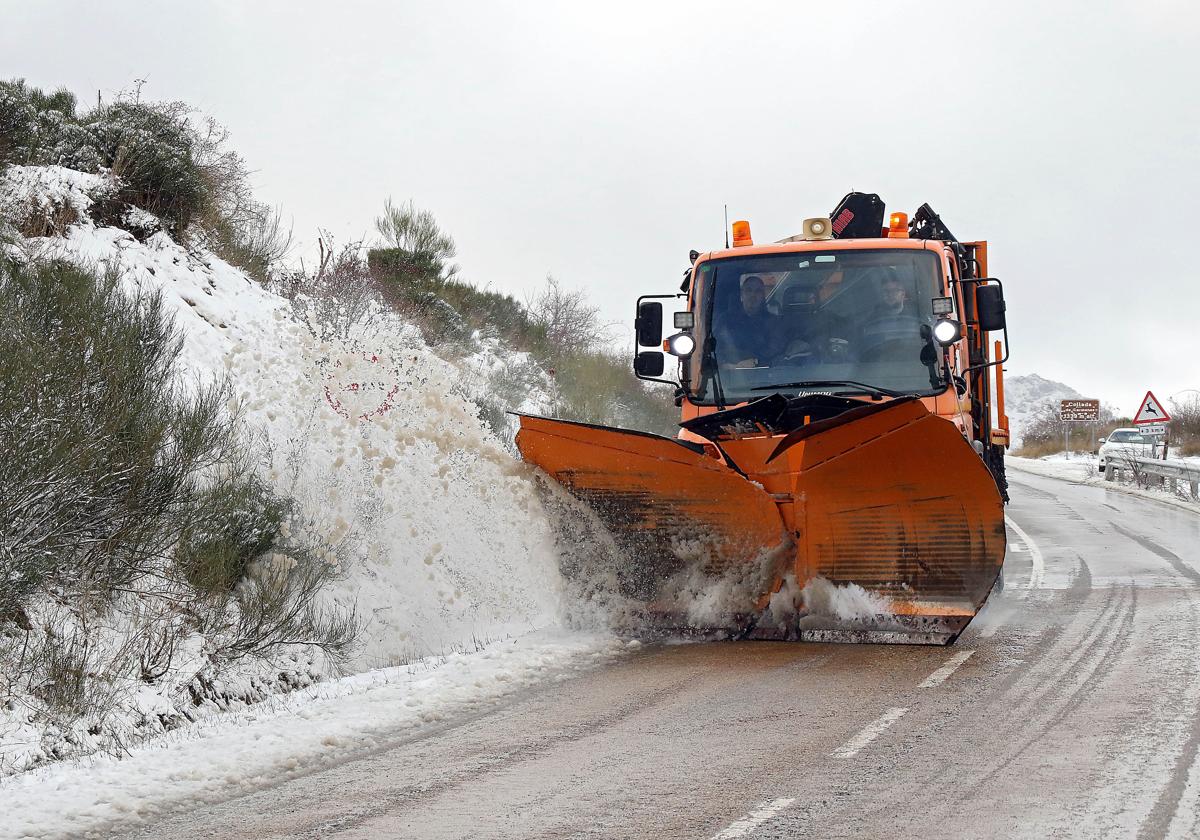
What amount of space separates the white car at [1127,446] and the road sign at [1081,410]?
1024cm

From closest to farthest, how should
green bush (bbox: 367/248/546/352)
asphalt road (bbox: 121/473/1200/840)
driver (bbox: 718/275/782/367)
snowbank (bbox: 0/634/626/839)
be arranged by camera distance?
1. asphalt road (bbox: 121/473/1200/840)
2. snowbank (bbox: 0/634/626/839)
3. driver (bbox: 718/275/782/367)
4. green bush (bbox: 367/248/546/352)

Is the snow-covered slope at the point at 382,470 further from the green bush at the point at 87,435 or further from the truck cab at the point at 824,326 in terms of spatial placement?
the truck cab at the point at 824,326

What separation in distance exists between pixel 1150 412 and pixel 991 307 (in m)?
25.1

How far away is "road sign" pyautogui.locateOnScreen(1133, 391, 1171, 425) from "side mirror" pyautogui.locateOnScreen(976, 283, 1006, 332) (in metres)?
24.4

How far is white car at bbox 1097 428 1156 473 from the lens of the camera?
3278cm

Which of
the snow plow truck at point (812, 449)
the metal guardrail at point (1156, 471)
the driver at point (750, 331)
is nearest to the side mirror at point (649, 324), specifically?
the snow plow truck at point (812, 449)

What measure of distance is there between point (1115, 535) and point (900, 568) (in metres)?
10.3

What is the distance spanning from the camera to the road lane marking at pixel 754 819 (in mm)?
4008

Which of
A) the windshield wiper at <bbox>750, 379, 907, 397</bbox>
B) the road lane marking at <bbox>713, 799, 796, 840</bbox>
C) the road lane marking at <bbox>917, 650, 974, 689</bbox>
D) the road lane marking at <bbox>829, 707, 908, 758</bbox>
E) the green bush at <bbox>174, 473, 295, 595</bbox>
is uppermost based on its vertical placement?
the windshield wiper at <bbox>750, 379, 907, 397</bbox>

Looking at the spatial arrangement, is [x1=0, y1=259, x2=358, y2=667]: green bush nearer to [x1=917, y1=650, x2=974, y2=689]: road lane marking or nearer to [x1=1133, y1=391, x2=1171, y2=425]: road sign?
[x1=917, y1=650, x2=974, y2=689]: road lane marking

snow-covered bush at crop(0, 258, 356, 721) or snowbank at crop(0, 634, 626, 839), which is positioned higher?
snow-covered bush at crop(0, 258, 356, 721)

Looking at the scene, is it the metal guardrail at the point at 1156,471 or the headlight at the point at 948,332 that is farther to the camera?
the metal guardrail at the point at 1156,471

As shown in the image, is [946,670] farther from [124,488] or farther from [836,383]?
[124,488]

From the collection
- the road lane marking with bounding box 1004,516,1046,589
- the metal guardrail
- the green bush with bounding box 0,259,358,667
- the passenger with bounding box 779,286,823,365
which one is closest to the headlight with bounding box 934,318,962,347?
the passenger with bounding box 779,286,823,365
